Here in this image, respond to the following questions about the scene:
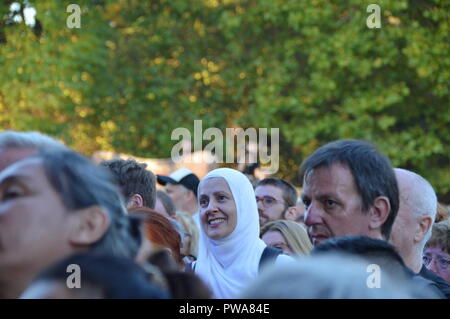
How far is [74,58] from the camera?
15.1 m

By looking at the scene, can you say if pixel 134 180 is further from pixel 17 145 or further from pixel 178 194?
pixel 178 194

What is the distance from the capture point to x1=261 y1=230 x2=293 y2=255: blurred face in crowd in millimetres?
5770

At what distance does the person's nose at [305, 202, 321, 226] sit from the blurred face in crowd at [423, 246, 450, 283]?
1980 millimetres

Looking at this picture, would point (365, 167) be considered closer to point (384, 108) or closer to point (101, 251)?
point (101, 251)

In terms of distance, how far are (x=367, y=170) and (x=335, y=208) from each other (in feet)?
0.67

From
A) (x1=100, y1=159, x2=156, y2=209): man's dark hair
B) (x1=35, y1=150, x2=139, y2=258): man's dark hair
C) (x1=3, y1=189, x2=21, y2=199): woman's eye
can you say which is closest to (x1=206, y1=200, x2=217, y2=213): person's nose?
(x1=100, y1=159, x2=156, y2=209): man's dark hair

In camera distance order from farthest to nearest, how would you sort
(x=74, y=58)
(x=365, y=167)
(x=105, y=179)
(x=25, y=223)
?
(x=74, y=58)
(x=365, y=167)
(x=105, y=179)
(x=25, y=223)

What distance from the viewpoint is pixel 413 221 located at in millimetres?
3779

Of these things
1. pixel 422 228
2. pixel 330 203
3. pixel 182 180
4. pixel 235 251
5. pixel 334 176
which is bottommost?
pixel 235 251

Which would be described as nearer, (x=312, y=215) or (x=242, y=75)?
(x=312, y=215)

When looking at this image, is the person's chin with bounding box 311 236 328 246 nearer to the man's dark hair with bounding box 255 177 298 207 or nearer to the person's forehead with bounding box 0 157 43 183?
the person's forehead with bounding box 0 157 43 183

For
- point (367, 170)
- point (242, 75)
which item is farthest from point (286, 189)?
point (242, 75)
